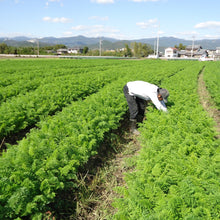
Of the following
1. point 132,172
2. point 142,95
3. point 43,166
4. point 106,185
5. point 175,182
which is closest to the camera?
point 175,182

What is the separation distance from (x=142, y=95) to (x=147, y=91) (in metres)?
0.34

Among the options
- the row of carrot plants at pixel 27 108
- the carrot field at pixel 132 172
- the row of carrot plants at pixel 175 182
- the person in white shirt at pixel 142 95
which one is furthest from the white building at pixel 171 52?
the row of carrot plants at pixel 175 182

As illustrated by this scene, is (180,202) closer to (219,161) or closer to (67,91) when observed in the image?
(219,161)

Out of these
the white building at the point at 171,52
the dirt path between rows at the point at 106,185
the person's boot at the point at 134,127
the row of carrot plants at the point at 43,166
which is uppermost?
the white building at the point at 171,52

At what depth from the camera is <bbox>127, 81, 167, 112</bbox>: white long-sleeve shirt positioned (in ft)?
16.9

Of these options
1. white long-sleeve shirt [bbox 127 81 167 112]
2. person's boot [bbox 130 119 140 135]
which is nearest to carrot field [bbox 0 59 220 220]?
white long-sleeve shirt [bbox 127 81 167 112]

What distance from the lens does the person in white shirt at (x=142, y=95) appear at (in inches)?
203

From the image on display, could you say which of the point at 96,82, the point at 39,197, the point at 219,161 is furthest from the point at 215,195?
the point at 96,82

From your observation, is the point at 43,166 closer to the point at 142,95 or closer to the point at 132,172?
the point at 132,172

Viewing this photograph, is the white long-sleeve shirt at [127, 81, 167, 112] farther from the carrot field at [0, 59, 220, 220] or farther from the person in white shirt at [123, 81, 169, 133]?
the carrot field at [0, 59, 220, 220]

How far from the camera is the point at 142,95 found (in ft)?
18.4

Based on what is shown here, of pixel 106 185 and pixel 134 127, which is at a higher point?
pixel 134 127

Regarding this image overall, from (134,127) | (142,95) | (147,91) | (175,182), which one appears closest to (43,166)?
(175,182)

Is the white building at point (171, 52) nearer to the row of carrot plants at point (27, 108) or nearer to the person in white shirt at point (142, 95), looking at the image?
the row of carrot plants at point (27, 108)
